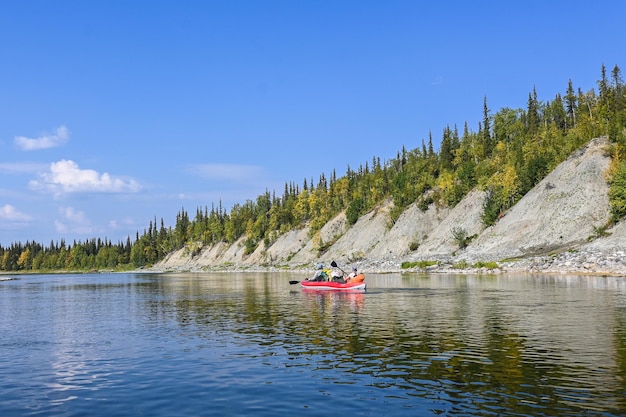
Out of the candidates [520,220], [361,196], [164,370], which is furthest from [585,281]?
[361,196]

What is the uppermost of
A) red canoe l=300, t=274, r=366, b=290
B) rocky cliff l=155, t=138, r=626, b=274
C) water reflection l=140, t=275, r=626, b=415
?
rocky cliff l=155, t=138, r=626, b=274

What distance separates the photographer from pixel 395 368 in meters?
20.4

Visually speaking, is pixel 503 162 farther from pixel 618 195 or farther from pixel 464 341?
pixel 464 341

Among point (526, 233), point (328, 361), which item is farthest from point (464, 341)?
point (526, 233)

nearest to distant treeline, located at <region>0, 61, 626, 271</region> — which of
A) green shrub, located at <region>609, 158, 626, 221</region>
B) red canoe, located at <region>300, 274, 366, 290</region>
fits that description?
green shrub, located at <region>609, 158, 626, 221</region>

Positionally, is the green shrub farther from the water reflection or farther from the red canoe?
the red canoe

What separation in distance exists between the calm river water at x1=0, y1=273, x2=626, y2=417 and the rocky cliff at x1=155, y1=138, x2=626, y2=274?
142 ft

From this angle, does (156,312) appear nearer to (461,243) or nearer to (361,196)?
(461,243)

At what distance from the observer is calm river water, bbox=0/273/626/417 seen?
1614 centimetres

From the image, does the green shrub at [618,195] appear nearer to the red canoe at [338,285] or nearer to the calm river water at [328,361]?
the red canoe at [338,285]

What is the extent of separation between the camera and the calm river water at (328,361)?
53.0ft

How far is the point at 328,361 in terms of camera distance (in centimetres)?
2205

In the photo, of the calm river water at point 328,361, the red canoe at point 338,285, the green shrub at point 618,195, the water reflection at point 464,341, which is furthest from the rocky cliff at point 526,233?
the calm river water at point 328,361

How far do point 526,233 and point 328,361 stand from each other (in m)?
85.5
